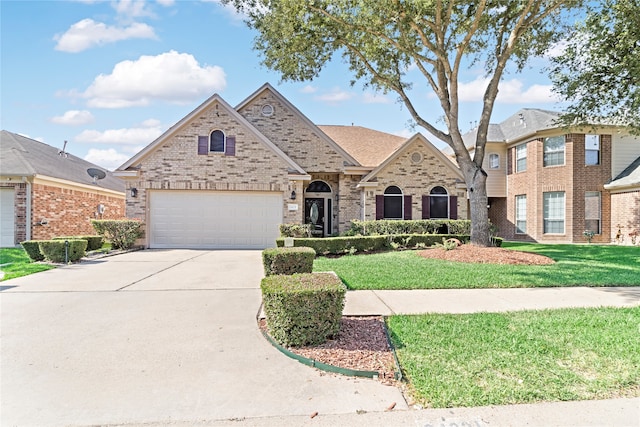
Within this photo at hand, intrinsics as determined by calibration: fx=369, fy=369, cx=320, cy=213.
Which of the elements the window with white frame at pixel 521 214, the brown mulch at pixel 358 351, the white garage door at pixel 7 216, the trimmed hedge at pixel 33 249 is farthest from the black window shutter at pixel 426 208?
the white garage door at pixel 7 216

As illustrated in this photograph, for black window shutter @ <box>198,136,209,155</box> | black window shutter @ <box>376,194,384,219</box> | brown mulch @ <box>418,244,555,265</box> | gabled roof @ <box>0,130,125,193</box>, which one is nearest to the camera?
brown mulch @ <box>418,244,555,265</box>

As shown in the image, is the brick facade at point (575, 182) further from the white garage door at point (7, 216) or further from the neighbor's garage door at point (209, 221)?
the white garage door at point (7, 216)

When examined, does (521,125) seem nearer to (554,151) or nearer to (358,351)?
(554,151)

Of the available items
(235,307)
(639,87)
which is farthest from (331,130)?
(235,307)

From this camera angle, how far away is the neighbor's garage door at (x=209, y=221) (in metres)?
16.0

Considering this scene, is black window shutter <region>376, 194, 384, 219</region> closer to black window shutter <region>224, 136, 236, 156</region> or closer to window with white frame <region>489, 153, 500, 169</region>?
black window shutter <region>224, 136, 236, 156</region>

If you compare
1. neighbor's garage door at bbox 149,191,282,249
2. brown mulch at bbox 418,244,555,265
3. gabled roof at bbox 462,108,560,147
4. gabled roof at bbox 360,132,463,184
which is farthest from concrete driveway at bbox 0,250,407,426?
gabled roof at bbox 462,108,560,147

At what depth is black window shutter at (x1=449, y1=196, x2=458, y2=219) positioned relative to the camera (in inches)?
704

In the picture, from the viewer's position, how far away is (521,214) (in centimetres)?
2056

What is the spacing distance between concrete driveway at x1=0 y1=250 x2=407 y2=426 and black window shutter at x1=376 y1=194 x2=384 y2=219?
11.2 metres

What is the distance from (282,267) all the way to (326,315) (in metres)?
3.45

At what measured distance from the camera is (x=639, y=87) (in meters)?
13.0

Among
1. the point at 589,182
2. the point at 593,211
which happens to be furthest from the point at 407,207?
the point at 593,211

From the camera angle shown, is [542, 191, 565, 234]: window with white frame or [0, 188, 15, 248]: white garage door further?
[542, 191, 565, 234]: window with white frame
